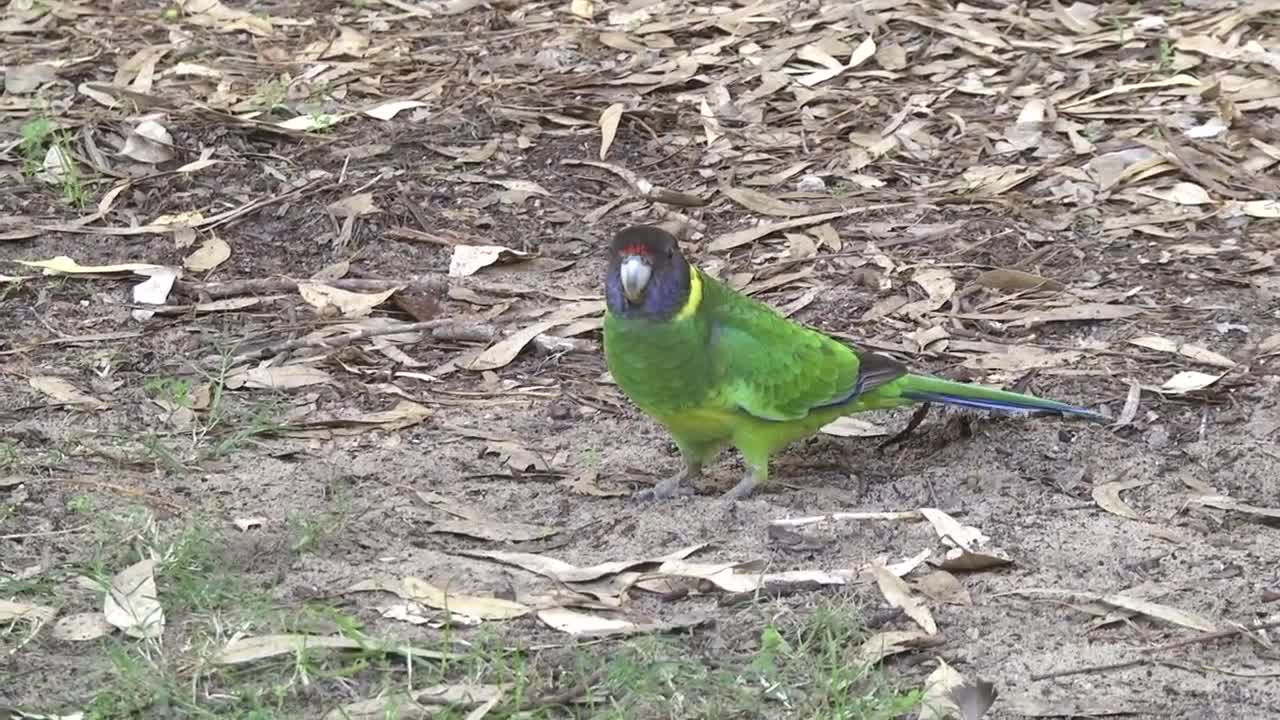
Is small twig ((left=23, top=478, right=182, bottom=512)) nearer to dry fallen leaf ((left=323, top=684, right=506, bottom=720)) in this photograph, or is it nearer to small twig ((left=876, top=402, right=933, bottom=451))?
dry fallen leaf ((left=323, top=684, right=506, bottom=720))

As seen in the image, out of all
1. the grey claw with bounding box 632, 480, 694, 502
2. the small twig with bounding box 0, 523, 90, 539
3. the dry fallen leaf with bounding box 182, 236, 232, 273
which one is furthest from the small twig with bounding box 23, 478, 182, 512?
the dry fallen leaf with bounding box 182, 236, 232, 273

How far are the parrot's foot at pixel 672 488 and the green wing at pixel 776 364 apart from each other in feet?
1.00

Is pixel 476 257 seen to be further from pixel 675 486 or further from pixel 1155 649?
pixel 1155 649

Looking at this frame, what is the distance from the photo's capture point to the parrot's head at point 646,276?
4430mm

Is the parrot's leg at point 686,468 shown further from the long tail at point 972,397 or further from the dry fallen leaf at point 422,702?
the dry fallen leaf at point 422,702

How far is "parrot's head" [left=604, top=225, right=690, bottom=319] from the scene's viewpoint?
14.5 feet

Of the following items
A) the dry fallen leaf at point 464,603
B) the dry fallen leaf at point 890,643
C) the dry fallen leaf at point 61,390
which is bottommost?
the dry fallen leaf at point 61,390

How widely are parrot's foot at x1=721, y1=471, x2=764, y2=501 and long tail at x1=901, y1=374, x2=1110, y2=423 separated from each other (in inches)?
18.7

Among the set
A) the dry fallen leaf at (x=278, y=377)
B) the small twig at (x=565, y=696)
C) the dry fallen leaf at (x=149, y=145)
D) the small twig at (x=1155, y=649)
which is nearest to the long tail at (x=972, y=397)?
the small twig at (x=1155, y=649)

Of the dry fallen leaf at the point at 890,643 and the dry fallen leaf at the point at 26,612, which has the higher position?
the dry fallen leaf at the point at 890,643

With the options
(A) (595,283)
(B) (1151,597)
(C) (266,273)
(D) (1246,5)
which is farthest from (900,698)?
(D) (1246,5)

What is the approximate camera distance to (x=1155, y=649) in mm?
3711

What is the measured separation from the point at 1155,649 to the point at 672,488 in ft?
4.76

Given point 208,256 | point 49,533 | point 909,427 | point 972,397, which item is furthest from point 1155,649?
point 208,256
